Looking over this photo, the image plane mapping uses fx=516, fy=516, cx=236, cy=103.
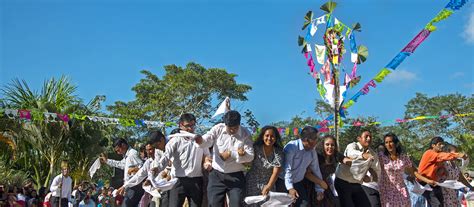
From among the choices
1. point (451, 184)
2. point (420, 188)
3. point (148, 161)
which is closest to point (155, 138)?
point (148, 161)

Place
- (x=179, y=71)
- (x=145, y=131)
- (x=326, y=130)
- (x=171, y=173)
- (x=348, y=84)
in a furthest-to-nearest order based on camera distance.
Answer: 1. (x=145, y=131)
2. (x=179, y=71)
3. (x=326, y=130)
4. (x=348, y=84)
5. (x=171, y=173)

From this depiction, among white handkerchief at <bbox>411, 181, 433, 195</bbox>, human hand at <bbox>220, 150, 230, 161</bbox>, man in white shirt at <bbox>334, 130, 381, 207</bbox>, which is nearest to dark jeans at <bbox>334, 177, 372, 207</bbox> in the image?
man in white shirt at <bbox>334, 130, 381, 207</bbox>

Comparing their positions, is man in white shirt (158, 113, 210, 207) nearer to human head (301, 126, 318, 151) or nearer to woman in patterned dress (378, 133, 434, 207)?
human head (301, 126, 318, 151)

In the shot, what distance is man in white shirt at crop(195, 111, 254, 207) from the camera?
6039 mm

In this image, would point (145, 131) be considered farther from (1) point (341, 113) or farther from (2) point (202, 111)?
(1) point (341, 113)

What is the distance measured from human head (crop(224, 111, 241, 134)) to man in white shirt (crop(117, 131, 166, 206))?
4.58 ft

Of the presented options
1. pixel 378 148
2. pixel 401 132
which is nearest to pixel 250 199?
pixel 378 148

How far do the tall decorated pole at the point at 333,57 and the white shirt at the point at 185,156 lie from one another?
10113mm

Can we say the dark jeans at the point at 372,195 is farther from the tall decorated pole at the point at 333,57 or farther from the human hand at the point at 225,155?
the tall decorated pole at the point at 333,57

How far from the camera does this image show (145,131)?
35.0 m

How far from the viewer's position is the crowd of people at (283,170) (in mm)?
6133

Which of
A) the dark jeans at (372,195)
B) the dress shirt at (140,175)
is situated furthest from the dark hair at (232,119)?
the dark jeans at (372,195)

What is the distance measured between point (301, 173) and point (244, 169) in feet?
2.35

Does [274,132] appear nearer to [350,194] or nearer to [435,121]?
[350,194]
